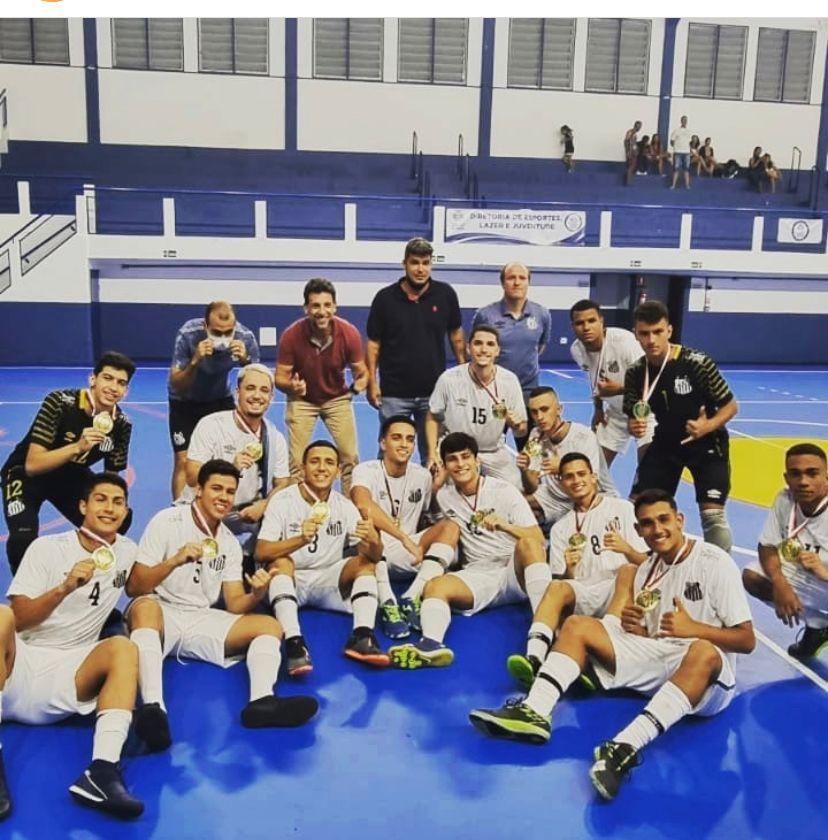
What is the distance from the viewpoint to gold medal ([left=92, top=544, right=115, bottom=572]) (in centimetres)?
462

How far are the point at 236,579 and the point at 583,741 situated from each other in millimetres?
2373

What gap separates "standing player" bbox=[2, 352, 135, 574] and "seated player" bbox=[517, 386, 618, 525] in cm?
320

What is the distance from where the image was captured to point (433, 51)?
2572 cm

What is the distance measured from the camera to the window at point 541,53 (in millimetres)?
25828

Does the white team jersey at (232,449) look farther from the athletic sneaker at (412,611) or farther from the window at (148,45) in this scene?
the window at (148,45)

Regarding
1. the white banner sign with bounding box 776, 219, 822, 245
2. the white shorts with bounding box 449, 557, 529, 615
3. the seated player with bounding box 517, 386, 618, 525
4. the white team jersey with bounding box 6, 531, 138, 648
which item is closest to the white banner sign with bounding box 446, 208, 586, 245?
the white banner sign with bounding box 776, 219, 822, 245

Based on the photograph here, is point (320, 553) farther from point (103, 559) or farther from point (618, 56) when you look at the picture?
point (618, 56)

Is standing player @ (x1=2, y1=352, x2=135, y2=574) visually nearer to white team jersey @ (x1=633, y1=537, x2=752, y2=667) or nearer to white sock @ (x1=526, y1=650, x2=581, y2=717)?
white sock @ (x1=526, y1=650, x2=581, y2=717)

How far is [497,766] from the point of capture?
14.7 ft

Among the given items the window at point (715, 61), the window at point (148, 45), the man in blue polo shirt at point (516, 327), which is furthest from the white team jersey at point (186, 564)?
the window at point (715, 61)

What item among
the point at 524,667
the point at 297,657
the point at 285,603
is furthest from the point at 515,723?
the point at 285,603

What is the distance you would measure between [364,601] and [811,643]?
3.08 m

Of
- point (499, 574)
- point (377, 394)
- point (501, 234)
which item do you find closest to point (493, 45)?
point (501, 234)

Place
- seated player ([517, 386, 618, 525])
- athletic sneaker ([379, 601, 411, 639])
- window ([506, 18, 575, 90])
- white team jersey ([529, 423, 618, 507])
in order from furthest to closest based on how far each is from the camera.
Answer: window ([506, 18, 575, 90])
white team jersey ([529, 423, 618, 507])
seated player ([517, 386, 618, 525])
athletic sneaker ([379, 601, 411, 639])
